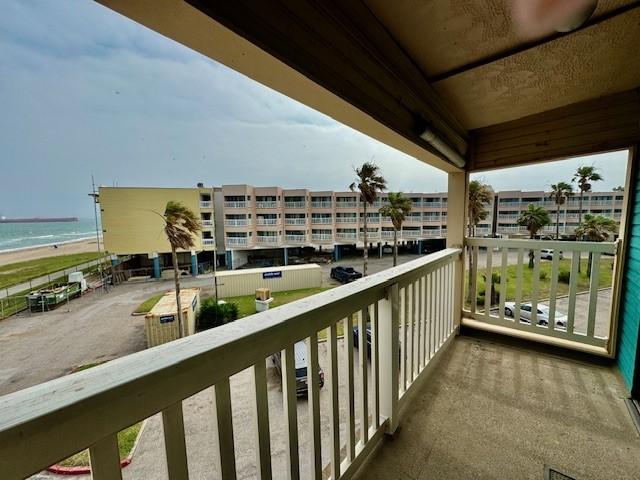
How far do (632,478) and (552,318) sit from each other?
127cm

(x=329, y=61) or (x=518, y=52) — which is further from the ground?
(x=518, y=52)

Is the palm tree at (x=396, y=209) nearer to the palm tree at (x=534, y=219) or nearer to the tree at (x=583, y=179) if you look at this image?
A: the palm tree at (x=534, y=219)

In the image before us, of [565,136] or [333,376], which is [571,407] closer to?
[333,376]

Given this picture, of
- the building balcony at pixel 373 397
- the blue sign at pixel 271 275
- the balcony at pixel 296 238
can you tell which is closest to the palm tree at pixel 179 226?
the blue sign at pixel 271 275

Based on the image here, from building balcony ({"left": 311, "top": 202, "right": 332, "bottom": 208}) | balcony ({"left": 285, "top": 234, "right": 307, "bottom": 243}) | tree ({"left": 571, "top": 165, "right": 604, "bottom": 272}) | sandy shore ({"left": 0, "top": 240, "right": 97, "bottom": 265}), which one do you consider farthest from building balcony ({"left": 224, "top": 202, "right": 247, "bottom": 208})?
tree ({"left": 571, "top": 165, "right": 604, "bottom": 272})

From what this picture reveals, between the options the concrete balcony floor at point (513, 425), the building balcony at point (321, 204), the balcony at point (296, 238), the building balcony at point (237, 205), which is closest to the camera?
the concrete balcony floor at point (513, 425)

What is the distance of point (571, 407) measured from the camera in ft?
5.32

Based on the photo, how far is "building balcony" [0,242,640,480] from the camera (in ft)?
1.51

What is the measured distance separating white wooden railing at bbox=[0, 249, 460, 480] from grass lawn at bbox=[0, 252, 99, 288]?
1.50 meters

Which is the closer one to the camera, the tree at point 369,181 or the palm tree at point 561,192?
the tree at point 369,181

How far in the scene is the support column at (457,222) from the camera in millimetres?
2572

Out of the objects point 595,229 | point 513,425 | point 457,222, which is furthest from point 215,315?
point 595,229

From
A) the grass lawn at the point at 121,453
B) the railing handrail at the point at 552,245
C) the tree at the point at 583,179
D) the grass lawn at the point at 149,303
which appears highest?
the tree at the point at 583,179

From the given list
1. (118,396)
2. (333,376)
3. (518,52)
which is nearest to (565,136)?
(518,52)
